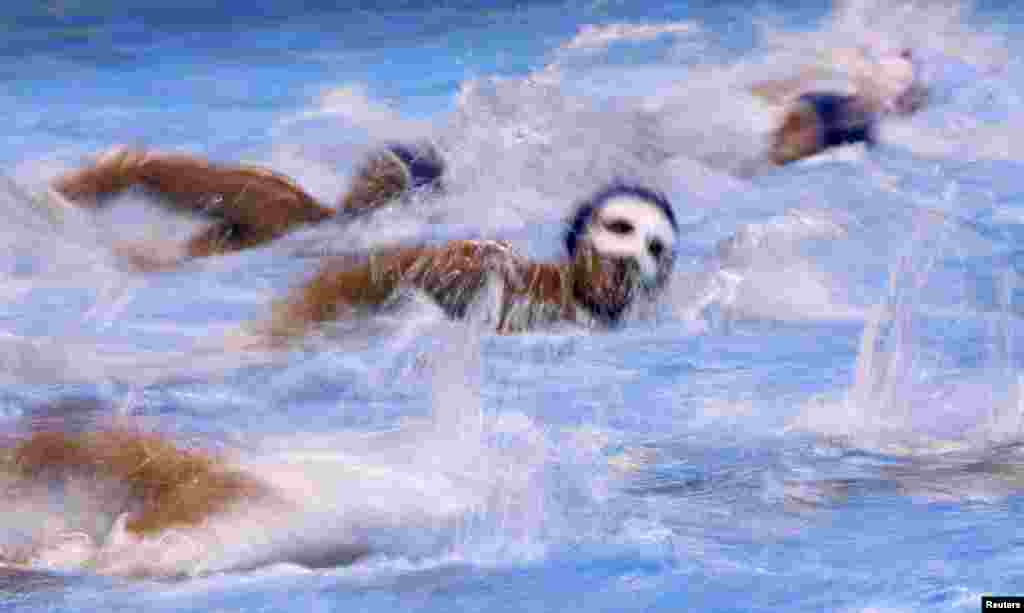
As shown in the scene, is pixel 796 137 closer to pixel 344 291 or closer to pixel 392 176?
pixel 392 176

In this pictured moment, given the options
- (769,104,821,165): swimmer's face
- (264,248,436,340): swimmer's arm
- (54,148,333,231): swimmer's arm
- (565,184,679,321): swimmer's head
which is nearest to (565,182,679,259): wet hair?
(565,184,679,321): swimmer's head

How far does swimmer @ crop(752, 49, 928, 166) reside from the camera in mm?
3873

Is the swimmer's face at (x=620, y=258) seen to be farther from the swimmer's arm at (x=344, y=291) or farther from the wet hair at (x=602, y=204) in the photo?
the swimmer's arm at (x=344, y=291)

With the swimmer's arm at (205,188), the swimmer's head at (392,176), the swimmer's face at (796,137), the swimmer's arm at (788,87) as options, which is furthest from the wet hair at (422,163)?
the swimmer's arm at (788,87)

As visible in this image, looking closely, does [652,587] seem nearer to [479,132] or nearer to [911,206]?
[479,132]

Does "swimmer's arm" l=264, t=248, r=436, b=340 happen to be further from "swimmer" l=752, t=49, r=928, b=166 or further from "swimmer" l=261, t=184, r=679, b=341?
"swimmer" l=752, t=49, r=928, b=166

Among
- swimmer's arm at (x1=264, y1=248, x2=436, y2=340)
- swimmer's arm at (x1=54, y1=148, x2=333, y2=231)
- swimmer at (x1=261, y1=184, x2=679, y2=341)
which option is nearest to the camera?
swimmer at (x1=261, y1=184, x2=679, y2=341)

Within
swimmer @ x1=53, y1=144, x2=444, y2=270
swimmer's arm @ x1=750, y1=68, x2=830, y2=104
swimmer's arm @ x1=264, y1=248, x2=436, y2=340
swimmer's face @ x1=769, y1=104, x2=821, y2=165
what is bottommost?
swimmer's arm @ x1=264, y1=248, x2=436, y2=340

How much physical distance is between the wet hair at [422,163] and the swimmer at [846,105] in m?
0.81

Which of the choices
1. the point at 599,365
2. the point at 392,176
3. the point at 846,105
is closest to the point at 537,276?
the point at 599,365

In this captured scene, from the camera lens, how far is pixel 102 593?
1.81m

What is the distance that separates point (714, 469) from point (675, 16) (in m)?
3.77

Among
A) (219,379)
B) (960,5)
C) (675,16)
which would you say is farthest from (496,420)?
(675,16)

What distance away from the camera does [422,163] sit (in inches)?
135
